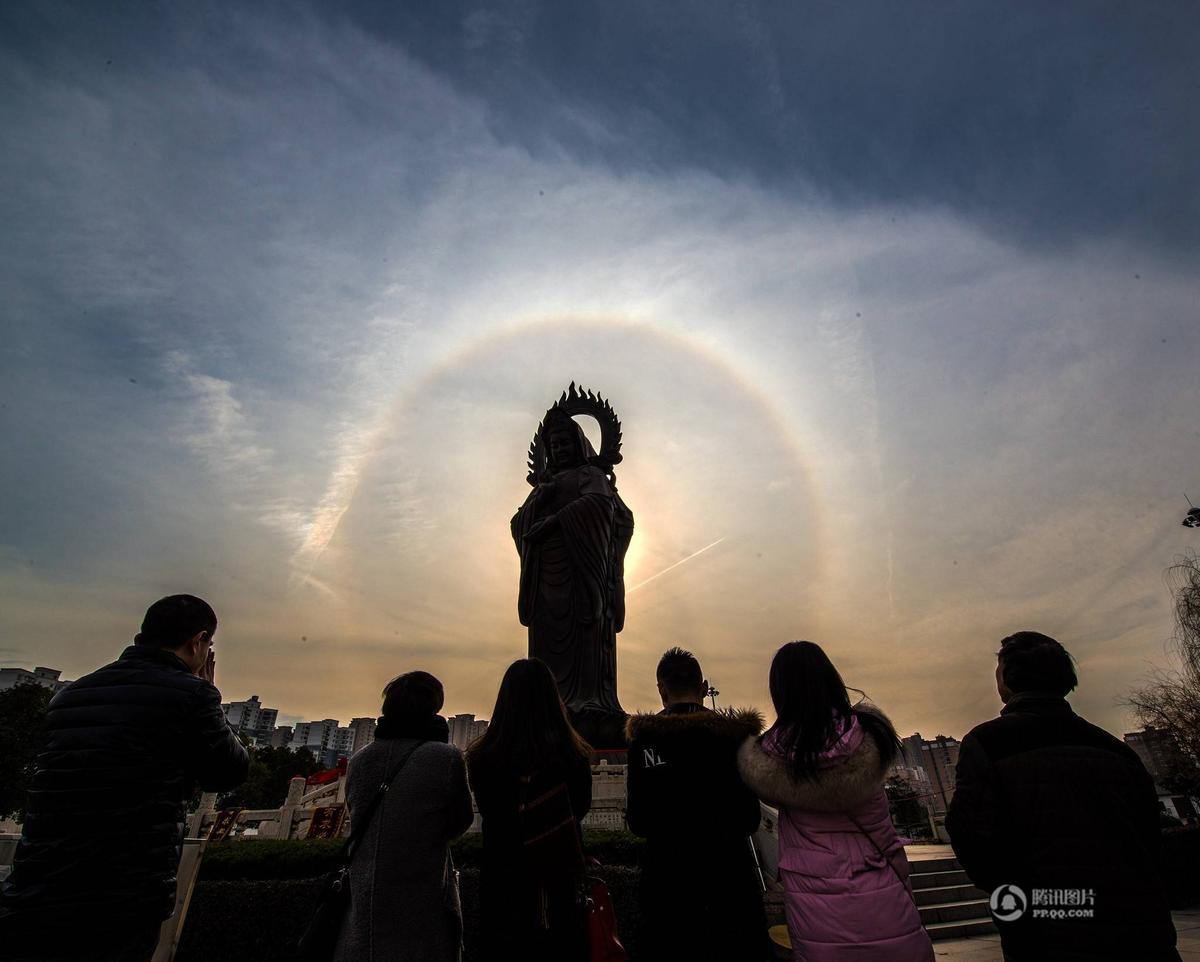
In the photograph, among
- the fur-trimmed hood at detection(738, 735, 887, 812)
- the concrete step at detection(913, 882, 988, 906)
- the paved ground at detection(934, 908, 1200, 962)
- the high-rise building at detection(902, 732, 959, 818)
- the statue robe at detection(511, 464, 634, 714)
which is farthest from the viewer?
the high-rise building at detection(902, 732, 959, 818)

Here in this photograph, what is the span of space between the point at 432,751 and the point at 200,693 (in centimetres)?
91

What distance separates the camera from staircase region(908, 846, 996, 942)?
6723mm

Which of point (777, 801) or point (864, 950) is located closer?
point (864, 950)

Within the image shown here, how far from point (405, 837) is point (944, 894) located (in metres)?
7.51

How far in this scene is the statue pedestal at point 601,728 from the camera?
8.06 metres

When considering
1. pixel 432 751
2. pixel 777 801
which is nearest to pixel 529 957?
pixel 432 751

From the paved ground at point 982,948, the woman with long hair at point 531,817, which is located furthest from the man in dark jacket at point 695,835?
the paved ground at point 982,948

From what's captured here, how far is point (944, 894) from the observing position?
7426 millimetres

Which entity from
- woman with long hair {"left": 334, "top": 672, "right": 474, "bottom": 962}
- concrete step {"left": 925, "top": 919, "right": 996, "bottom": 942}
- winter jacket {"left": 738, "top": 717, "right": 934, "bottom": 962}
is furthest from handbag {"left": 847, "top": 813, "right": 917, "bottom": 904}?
concrete step {"left": 925, "top": 919, "right": 996, "bottom": 942}

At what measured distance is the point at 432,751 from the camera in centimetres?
274

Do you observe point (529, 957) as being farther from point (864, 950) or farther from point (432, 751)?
point (864, 950)

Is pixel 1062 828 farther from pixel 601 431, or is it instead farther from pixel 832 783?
pixel 601 431

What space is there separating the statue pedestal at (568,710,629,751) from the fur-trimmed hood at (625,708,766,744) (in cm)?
542

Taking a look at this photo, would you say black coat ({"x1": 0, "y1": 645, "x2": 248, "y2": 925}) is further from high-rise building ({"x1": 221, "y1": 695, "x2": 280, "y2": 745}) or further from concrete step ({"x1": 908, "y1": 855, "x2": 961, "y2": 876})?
high-rise building ({"x1": 221, "y1": 695, "x2": 280, "y2": 745})
